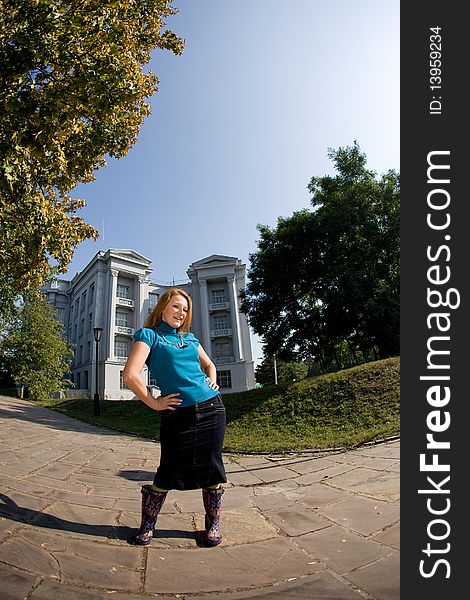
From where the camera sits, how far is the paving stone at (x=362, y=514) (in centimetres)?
275

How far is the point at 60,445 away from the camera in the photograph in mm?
6656

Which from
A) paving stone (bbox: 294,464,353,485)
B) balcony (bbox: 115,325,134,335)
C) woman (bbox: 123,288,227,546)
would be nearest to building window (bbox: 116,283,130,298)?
balcony (bbox: 115,325,134,335)

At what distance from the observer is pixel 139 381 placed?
97.7 inches

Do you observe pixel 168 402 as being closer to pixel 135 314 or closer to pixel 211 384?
pixel 211 384

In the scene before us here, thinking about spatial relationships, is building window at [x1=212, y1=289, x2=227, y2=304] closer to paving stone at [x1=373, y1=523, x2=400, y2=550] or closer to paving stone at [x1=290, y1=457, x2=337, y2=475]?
paving stone at [x1=290, y1=457, x2=337, y2=475]

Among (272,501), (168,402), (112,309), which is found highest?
(112,309)

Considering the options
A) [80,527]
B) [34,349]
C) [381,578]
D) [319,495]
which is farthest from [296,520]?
[34,349]

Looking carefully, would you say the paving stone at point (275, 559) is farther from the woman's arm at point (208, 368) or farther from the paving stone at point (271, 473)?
the paving stone at point (271, 473)

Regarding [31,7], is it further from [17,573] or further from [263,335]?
[263,335]

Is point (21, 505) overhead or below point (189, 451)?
below

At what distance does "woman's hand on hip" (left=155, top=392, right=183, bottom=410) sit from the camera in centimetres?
248

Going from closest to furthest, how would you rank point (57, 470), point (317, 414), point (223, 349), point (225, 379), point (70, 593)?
point (70, 593), point (57, 470), point (317, 414), point (225, 379), point (223, 349)

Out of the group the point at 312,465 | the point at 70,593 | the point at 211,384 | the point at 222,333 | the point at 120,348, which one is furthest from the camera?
the point at 222,333

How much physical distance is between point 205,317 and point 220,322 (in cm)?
212
